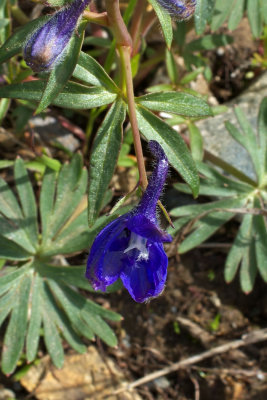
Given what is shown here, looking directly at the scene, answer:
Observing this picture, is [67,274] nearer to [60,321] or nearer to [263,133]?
[60,321]

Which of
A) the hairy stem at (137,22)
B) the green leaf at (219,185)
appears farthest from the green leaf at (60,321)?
the hairy stem at (137,22)

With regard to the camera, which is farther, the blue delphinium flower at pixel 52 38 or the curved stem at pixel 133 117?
the curved stem at pixel 133 117

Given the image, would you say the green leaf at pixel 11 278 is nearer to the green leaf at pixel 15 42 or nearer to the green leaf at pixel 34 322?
the green leaf at pixel 34 322

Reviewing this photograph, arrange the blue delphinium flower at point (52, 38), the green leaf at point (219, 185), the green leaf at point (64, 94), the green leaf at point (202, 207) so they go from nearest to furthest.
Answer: the blue delphinium flower at point (52, 38) → the green leaf at point (64, 94) → the green leaf at point (202, 207) → the green leaf at point (219, 185)

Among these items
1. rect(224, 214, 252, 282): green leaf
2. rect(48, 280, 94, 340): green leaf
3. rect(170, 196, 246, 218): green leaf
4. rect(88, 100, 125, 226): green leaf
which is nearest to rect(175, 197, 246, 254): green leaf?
rect(170, 196, 246, 218): green leaf

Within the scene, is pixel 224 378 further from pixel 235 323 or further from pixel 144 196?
pixel 144 196

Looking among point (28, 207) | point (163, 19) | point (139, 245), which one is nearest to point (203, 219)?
point (28, 207)
